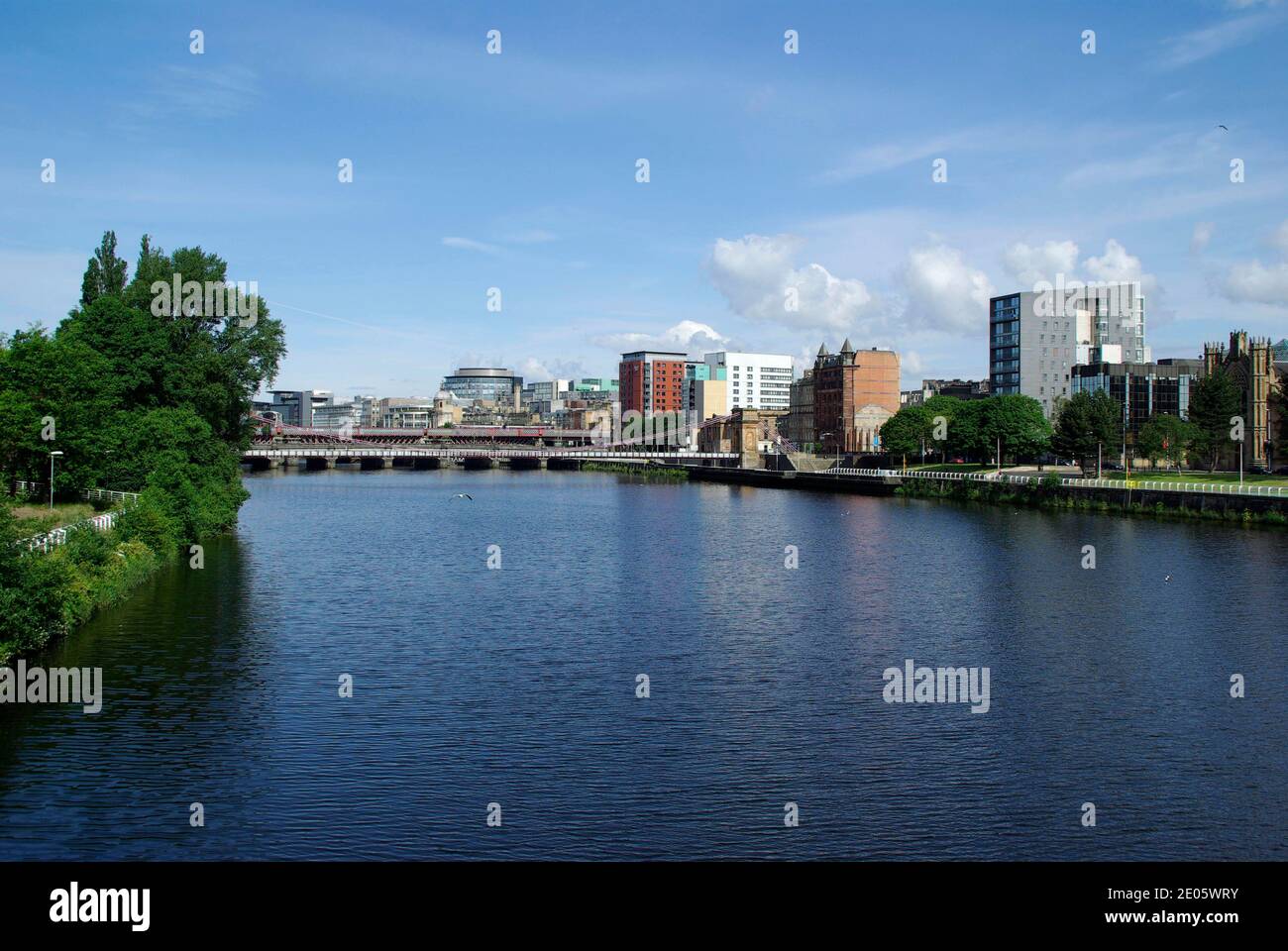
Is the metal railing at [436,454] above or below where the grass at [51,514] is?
above

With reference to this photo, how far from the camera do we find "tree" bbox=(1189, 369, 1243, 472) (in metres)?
97.6

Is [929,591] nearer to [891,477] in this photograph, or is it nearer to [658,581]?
[658,581]

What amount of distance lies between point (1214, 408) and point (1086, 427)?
10266 millimetres

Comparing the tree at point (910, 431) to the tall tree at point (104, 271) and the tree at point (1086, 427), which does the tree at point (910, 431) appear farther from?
the tall tree at point (104, 271)

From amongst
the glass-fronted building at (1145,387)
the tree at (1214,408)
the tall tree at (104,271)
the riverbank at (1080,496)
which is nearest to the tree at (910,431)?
the riverbank at (1080,496)

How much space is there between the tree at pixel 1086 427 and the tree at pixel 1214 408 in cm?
691

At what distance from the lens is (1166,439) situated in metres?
110

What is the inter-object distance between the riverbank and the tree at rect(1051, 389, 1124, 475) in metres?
8.55

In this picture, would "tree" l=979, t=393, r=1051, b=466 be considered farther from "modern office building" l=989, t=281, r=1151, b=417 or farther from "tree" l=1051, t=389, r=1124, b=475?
"modern office building" l=989, t=281, r=1151, b=417

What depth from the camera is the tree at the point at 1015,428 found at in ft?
382

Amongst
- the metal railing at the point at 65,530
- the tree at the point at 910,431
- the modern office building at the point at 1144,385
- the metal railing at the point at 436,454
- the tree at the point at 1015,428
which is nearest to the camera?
the metal railing at the point at 65,530

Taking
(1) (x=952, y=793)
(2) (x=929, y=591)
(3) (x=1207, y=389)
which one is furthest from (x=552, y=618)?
(3) (x=1207, y=389)

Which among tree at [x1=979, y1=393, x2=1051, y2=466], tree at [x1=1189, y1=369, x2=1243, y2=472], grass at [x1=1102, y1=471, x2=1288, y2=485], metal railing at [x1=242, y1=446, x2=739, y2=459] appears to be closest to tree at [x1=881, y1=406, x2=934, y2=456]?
tree at [x1=979, y1=393, x2=1051, y2=466]
